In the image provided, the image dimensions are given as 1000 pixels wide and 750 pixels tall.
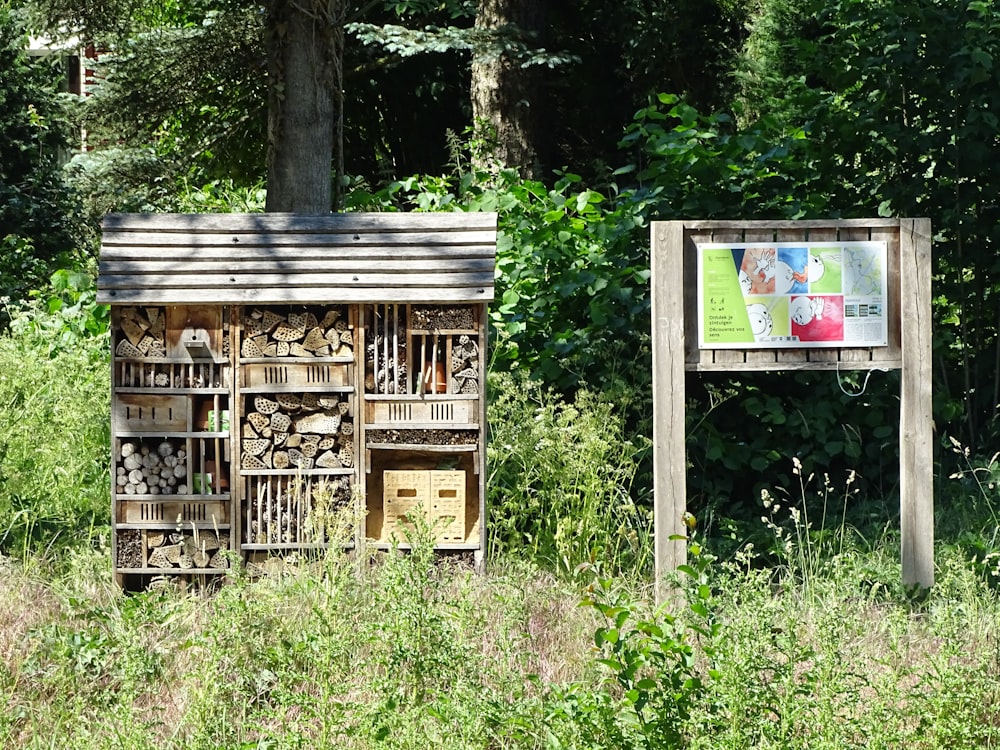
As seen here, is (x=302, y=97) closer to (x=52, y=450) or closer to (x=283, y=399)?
(x=52, y=450)

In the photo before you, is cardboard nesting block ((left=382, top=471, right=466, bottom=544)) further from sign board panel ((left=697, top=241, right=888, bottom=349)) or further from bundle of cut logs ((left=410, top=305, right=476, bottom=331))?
sign board panel ((left=697, top=241, right=888, bottom=349))

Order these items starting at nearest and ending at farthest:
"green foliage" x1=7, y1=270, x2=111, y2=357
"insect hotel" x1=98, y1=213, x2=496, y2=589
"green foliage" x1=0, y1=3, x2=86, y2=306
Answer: "insect hotel" x1=98, y1=213, x2=496, y2=589, "green foliage" x1=7, y1=270, x2=111, y2=357, "green foliage" x1=0, y1=3, x2=86, y2=306

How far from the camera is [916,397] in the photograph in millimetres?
5750

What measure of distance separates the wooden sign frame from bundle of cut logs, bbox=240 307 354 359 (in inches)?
62.6

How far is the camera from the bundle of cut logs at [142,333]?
6.00m

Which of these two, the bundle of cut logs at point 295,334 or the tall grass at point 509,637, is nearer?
the tall grass at point 509,637

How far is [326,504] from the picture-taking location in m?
5.67

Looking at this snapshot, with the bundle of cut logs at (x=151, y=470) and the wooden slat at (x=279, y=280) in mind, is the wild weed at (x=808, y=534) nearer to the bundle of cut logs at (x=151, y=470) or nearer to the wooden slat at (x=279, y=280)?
the wooden slat at (x=279, y=280)

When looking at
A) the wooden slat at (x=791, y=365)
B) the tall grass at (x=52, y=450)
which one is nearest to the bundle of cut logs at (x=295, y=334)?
the tall grass at (x=52, y=450)

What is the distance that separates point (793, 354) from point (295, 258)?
8.21 ft

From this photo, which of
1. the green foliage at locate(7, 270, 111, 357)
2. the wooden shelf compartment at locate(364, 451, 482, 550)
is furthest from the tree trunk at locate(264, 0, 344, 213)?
the wooden shelf compartment at locate(364, 451, 482, 550)

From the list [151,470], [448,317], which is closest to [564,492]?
[448,317]

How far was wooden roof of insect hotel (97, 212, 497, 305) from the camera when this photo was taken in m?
5.89

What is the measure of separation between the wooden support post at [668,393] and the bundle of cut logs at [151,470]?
2.39 metres
